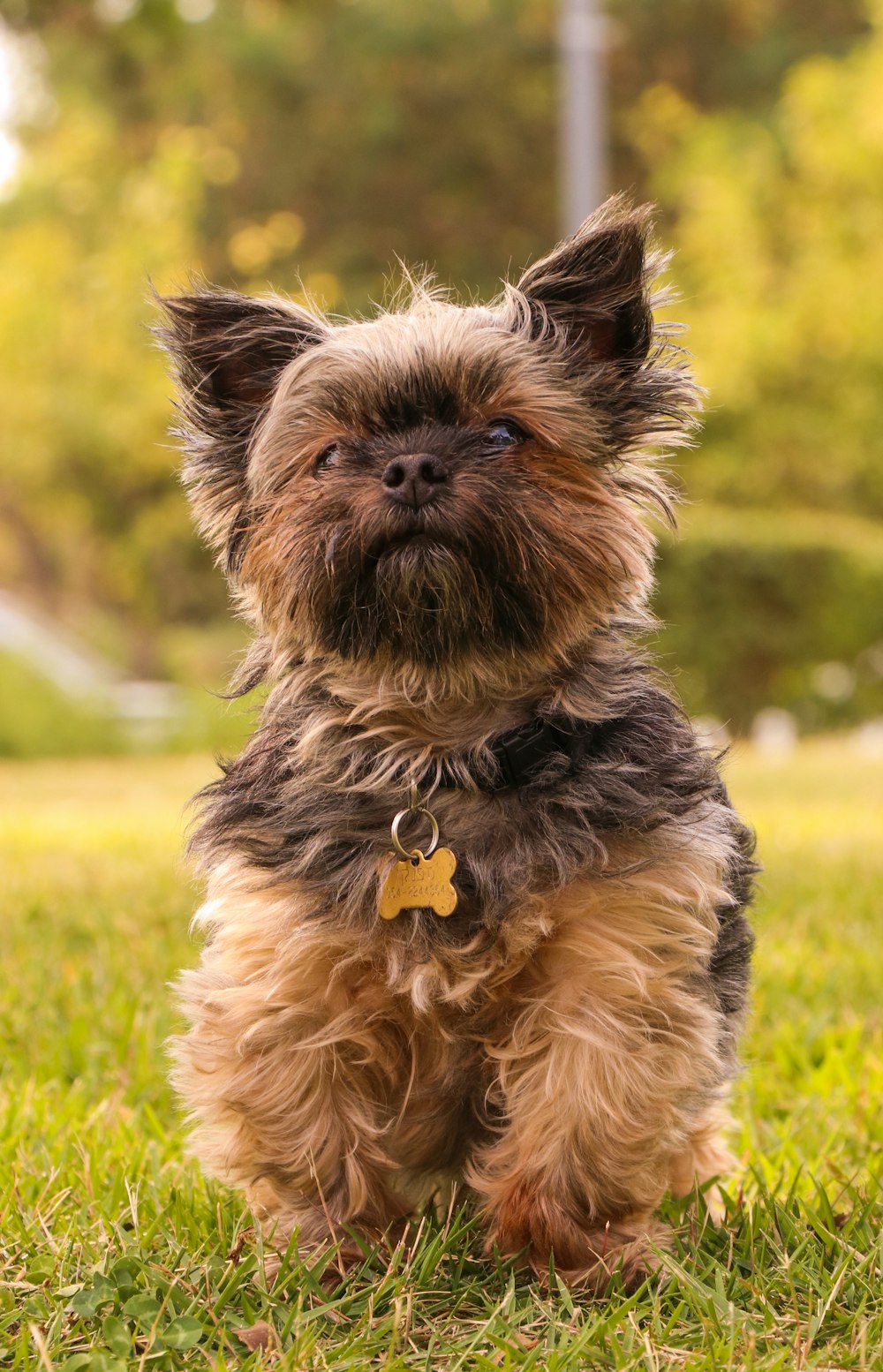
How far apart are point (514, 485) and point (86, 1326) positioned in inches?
70.9

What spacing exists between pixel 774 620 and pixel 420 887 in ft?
54.9

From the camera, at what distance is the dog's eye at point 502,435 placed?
333 centimetres

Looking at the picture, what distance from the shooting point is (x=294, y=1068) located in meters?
3.21

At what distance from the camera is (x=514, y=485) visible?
328 cm

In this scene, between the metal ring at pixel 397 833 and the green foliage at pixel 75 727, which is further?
the green foliage at pixel 75 727

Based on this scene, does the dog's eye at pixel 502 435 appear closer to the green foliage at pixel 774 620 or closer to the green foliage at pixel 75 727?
the green foliage at pixel 774 620

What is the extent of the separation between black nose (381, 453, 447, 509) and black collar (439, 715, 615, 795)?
535 mm

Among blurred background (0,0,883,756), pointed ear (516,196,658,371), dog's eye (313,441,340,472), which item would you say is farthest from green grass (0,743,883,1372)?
blurred background (0,0,883,756)

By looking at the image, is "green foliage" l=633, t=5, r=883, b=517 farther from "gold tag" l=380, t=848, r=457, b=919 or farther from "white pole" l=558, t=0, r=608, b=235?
"gold tag" l=380, t=848, r=457, b=919

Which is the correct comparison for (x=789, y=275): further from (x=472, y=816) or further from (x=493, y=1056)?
(x=493, y=1056)

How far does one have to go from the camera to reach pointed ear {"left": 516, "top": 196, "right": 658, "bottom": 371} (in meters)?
3.51

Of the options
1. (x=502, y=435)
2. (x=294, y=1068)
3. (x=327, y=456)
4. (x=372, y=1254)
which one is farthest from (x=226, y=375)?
(x=372, y=1254)

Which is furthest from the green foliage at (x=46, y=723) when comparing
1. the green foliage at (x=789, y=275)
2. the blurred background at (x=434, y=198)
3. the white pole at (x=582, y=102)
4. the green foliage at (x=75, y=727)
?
the green foliage at (x=789, y=275)

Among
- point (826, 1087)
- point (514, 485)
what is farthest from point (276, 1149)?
point (826, 1087)
